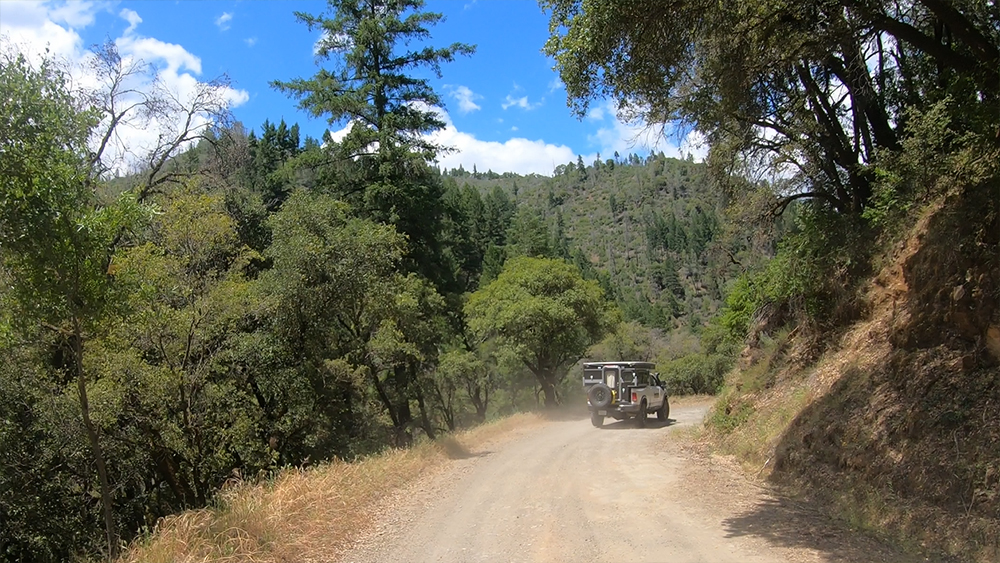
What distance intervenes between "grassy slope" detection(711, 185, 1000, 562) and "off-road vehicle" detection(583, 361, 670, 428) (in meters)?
9.24

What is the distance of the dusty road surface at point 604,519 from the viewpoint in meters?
7.03

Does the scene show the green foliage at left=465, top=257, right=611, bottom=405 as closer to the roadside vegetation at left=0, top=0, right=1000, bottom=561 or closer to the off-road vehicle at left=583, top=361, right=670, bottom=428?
the roadside vegetation at left=0, top=0, right=1000, bottom=561

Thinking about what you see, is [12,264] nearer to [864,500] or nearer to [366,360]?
[864,500]

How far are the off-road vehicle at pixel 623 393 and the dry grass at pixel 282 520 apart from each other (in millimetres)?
10613

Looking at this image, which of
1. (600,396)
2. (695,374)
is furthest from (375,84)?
(695,374)

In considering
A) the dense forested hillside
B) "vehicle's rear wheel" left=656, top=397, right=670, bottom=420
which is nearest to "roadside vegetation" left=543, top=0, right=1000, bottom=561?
"vehicle's rear wheel" left=656, top=397, right=670, bottom=420

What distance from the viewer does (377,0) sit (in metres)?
25.6

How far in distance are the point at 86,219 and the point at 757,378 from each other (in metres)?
14.2

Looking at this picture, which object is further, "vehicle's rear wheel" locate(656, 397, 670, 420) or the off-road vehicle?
"vehicle's rear wheel" locate(656, 397, 670, 420)

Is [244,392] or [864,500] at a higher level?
[244,392]

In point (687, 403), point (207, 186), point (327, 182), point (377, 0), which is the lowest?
point (687, 403)

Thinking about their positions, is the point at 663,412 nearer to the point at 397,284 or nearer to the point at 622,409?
the point at 622,409

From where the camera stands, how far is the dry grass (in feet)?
25.3

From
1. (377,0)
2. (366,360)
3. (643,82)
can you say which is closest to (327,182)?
(377,0)
